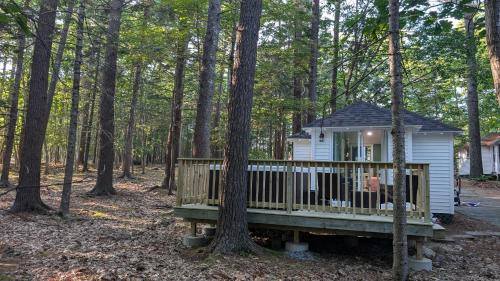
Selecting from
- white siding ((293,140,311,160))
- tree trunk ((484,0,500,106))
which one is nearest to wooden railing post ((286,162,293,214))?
tree trunk ((484,0,500,106))

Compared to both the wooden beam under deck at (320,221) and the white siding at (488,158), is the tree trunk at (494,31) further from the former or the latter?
the white siding at (488,158)

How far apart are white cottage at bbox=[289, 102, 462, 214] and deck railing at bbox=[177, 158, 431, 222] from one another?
3.41m

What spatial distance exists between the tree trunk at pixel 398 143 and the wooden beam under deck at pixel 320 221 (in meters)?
0.85

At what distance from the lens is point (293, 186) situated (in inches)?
254

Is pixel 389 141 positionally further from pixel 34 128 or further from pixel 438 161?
pixel 34 128

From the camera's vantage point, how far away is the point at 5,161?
13.2 metres

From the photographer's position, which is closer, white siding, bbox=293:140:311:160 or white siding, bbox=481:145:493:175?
white siding, bbox=293:140:311:160

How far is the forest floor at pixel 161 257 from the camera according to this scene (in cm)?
490

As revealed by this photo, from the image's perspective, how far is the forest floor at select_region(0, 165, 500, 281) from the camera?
490cm

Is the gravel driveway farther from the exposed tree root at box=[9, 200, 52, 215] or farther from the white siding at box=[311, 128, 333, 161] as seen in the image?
the exposed tree root at box=[9, 200, 52, 215]

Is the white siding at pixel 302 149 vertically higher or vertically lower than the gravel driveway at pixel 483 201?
higher

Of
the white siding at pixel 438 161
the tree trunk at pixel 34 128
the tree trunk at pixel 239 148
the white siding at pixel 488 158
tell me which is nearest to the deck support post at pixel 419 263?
the tree trunk at pixel 239 148

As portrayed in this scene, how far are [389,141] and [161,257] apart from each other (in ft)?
25.0

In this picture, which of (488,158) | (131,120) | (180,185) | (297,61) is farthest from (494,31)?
(488,158)
